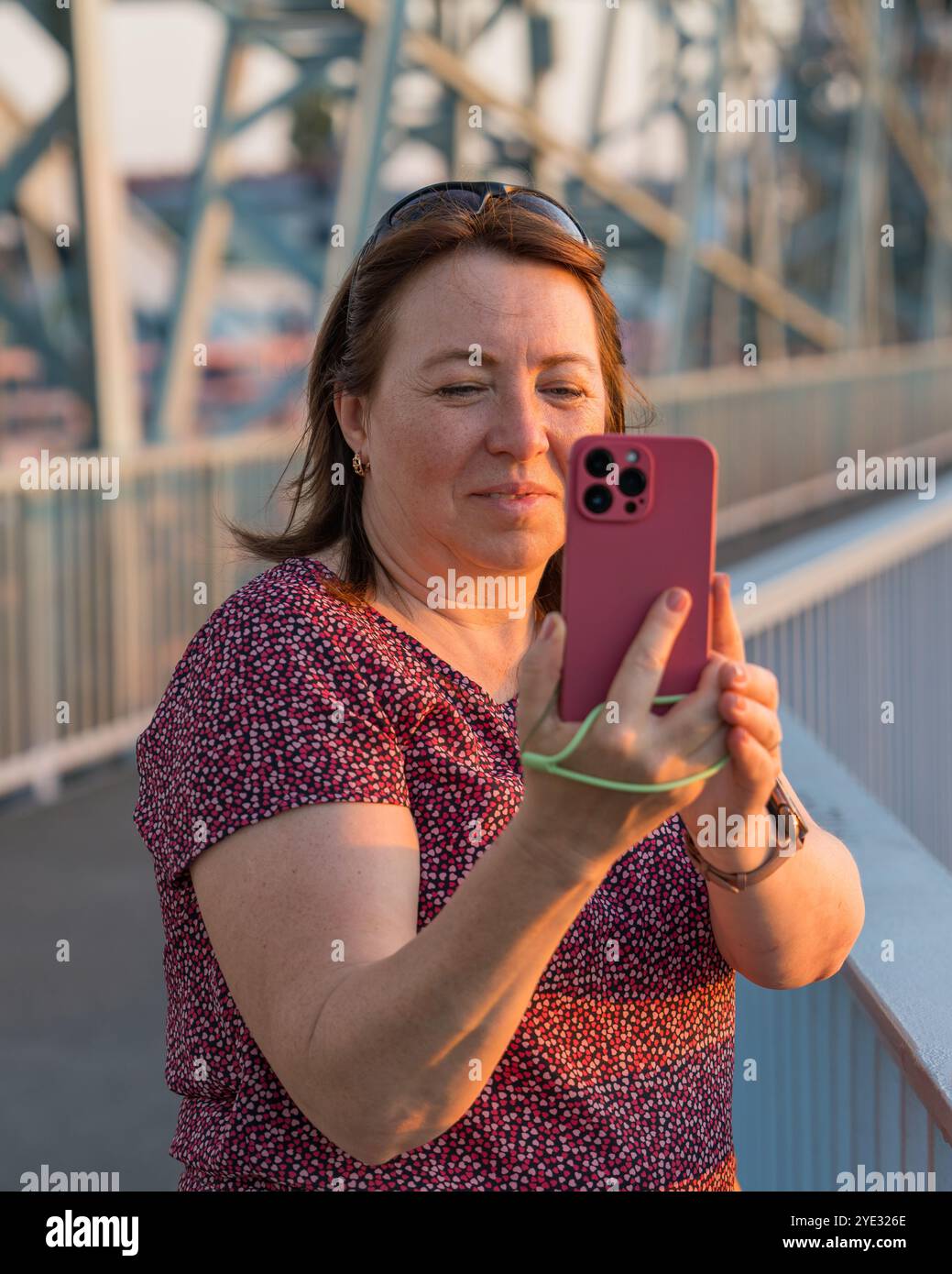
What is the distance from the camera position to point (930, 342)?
3362cm

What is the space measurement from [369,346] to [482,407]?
18 centimetres

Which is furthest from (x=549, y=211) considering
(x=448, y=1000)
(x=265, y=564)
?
(x=265, y=564)

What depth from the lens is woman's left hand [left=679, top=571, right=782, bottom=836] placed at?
53.2 inches

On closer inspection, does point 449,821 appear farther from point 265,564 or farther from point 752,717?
point 265,564

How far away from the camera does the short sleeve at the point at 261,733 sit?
165 cm

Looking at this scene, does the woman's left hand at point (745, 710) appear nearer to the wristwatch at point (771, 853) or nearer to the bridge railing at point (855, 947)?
the wristwatch at point (771, 853)

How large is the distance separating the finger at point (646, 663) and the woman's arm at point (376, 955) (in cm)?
13

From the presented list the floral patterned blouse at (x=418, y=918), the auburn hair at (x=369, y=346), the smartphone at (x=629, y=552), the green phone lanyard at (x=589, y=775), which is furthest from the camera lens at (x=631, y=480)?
the auburn hair at (x=369, y=346)

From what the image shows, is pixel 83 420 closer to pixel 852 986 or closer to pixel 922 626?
pixel 922 626

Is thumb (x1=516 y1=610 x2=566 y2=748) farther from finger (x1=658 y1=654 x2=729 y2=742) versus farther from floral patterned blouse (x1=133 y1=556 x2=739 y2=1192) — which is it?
floral patterned blouse (x1=133 y1=556 x2=739 y2=1192)

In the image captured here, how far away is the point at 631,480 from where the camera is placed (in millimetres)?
1452

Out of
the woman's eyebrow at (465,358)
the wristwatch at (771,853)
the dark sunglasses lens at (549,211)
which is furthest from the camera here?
the dark sunglasses lens at (549,211)

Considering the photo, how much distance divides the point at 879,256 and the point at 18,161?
30115 mm
